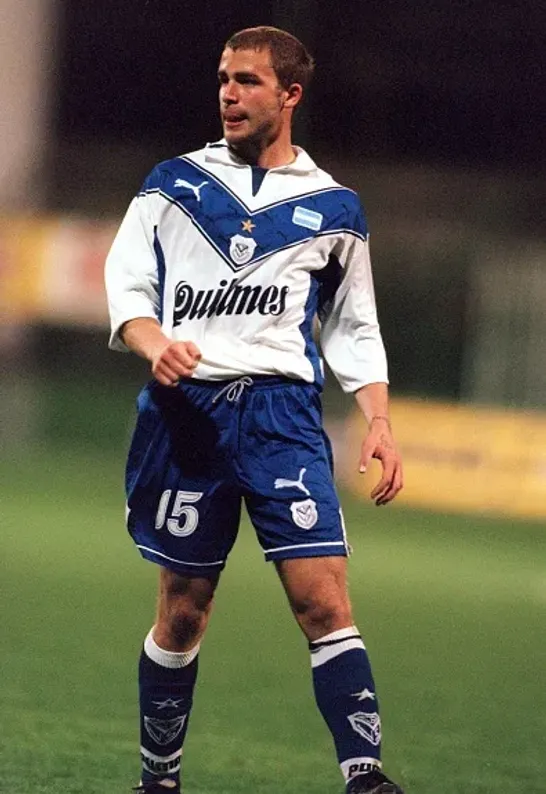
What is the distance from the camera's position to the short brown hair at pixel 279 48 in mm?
4594

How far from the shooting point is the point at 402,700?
6543mm

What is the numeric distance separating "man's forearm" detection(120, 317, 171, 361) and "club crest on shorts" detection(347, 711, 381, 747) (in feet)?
3.46

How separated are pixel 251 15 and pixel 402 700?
19.6 meters

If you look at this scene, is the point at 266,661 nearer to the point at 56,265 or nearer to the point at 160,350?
the point at 160,350

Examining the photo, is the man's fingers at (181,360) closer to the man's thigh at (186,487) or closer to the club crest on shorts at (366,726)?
the man's thigh at (186,487)

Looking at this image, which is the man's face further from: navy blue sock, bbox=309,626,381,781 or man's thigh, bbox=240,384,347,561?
navy blue sock, bbox=309,626,381,781

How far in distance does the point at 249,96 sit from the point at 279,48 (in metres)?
0.17

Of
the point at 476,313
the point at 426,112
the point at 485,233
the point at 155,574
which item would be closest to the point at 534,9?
the point at 426,112

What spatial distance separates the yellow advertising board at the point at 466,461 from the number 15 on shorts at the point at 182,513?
28.2ft

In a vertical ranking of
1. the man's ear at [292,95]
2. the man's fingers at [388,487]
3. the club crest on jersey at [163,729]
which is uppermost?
the man's ear at [292,95]

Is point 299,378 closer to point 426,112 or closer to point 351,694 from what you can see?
point 351,694

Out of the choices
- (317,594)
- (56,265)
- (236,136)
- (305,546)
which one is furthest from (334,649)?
(56,265)

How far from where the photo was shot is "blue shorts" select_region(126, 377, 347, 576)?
4.46m

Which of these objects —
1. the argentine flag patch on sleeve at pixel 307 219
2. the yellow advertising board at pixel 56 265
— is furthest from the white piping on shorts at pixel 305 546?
the yellow advertising board at pixel 56 265
